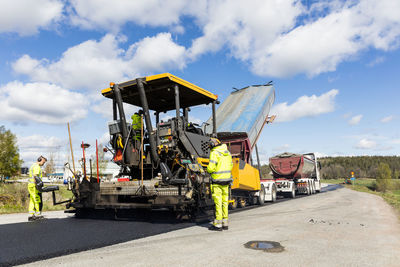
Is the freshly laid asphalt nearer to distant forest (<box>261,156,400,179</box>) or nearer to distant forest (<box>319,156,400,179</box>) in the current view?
distant forest (<box>261,156,400,179</box>)

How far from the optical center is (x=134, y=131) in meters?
6.62

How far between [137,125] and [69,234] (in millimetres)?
2567

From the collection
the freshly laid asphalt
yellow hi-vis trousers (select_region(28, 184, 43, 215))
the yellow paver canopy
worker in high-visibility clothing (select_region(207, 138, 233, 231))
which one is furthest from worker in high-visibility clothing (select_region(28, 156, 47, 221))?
worker in high-visibility clothing (select_region(207, 138, 233, 231))

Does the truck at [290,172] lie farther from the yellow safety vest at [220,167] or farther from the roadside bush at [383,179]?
the roadside bush at [383,179]

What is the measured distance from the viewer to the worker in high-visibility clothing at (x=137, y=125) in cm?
664

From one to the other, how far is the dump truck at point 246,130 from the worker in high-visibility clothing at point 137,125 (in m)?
2.98

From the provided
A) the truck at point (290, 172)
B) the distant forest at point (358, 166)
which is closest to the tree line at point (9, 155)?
the truck at point (290, 172)

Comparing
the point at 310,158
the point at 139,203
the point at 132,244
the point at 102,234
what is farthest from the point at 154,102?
the point at 310,158

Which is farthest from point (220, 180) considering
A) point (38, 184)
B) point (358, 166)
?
point (358, 166)

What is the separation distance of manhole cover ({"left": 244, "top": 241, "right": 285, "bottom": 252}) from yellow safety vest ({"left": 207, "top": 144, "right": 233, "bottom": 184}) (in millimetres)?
1451

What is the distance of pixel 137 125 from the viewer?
6.66 meters

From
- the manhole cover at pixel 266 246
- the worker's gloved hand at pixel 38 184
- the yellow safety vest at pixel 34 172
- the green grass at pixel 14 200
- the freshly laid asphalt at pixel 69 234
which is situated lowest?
the manhole cover at pixel 266 246

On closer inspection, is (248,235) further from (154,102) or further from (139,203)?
(154,102)

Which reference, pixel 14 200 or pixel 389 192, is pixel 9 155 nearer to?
pixel 14 200
